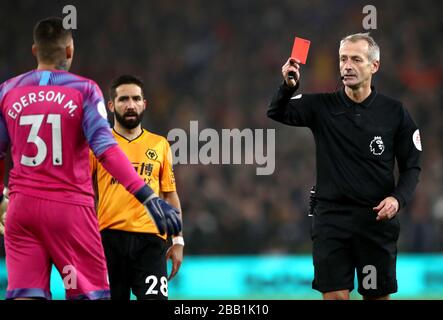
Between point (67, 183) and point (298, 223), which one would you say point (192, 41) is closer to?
point (298, 223)

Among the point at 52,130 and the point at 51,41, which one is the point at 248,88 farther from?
the point at 52,130

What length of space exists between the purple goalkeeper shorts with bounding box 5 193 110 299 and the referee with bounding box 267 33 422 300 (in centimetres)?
167

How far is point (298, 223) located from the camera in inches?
555

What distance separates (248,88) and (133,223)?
10.9 meters

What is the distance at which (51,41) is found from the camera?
5.17 m

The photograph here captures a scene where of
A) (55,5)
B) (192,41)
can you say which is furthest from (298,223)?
(55,5)

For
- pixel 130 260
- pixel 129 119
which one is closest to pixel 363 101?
pixel 129 119

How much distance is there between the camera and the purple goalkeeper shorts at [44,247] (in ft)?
16.5

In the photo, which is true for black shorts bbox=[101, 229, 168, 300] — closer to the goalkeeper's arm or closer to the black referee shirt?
the black referee shirt

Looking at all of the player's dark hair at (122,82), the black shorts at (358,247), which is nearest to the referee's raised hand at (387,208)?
the black shorts at (358,247)

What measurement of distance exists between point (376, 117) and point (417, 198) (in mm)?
8072

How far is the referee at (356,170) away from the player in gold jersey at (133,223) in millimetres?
1042

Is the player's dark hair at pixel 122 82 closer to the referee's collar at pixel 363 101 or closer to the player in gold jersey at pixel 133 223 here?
the player in gold jersey at pixel 133 223

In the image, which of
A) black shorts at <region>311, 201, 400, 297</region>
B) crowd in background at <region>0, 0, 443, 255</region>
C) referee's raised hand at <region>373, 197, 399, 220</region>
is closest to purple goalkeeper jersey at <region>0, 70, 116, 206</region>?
black shorts at <region>311, 201, 400, 297</region>
